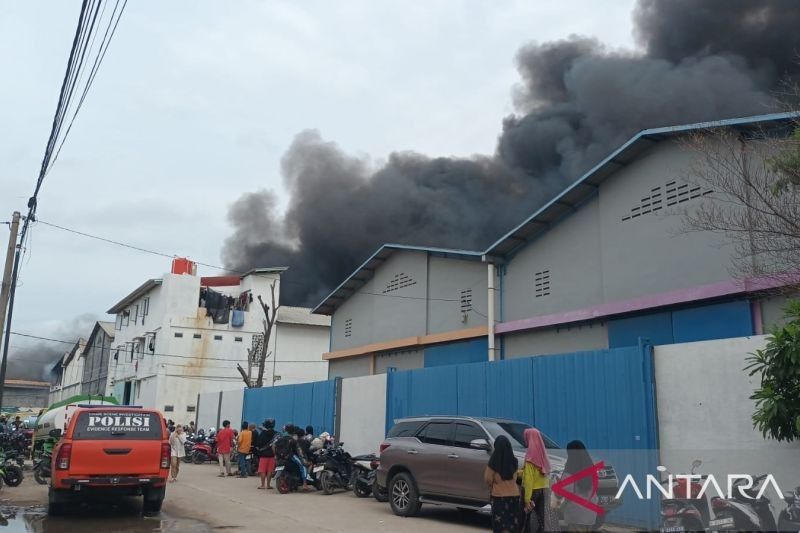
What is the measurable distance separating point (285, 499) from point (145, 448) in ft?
12.4

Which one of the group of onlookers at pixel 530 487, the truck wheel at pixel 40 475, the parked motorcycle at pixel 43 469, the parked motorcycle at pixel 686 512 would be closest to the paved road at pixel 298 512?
the group of onlookers at pixel 530 487

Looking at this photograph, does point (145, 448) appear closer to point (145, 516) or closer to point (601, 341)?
point (145, 516)

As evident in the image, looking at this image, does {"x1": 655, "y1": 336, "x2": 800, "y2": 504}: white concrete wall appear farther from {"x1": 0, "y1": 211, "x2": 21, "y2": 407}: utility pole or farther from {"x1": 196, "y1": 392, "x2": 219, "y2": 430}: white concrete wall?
{"x1": 196, "y1": 392, "x2": 219, "y2": 430}: white concrete wall

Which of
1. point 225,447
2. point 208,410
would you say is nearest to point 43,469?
point 225,447

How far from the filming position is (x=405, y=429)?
1224cm

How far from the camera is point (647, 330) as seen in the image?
15.0m

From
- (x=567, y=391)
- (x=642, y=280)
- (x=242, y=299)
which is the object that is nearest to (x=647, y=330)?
(x=642, y=280)

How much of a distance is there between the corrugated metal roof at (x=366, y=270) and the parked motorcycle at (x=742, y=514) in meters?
13.1

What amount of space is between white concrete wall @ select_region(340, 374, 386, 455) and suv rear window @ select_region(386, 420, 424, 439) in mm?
5049

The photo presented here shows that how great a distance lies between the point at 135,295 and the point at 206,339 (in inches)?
320

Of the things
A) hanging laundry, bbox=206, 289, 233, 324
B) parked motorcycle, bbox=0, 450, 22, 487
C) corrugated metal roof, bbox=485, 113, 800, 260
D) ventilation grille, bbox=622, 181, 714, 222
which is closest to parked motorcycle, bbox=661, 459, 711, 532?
corrugated metal roof, bbox=485, 113, 800, 260

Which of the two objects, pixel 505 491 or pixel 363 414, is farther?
pixel 363 414

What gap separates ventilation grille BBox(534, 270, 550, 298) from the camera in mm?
17922

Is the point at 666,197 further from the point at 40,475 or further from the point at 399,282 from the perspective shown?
the point at 40,475
